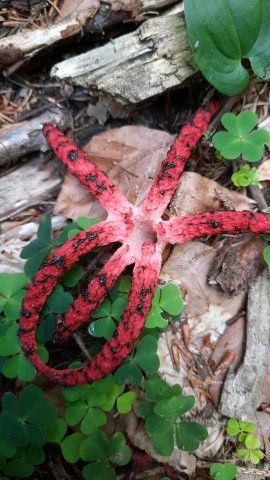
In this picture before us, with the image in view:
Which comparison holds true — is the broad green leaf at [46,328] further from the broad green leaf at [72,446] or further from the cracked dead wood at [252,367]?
the cracked dead wood at [252,367]

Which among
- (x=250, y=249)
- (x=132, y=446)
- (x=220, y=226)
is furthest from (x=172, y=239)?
(x=132, y=446)

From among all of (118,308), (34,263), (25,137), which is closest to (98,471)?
(118,308)

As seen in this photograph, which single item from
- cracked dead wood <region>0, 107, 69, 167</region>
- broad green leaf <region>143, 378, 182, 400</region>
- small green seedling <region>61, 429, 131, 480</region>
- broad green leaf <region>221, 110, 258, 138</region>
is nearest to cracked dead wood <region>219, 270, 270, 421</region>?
broad green leaf <region>143, 378, 182, 400</region>

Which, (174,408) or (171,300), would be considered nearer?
(174,408)

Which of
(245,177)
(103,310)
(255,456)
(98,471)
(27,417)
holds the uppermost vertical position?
(245,177)

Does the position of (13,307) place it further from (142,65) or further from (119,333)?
(142,65)

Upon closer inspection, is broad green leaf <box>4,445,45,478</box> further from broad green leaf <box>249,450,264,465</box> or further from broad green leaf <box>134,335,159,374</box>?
broad green leaf <box>249,450,264,465</box>

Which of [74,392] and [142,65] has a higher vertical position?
[142,65]
